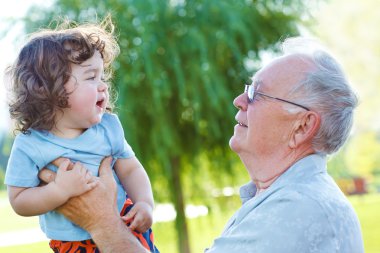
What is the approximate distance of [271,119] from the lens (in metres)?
2.05

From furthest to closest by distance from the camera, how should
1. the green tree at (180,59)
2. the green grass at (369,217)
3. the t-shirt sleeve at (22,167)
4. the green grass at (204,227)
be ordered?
the green grass at (369,217)
the green grass at (204,227)
the green tree at (180,59)
the t-shirt sleeve at (22,167)

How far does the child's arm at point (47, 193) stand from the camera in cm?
200

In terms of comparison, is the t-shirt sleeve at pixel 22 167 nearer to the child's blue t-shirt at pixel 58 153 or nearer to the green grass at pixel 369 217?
the child's blue t-shirt at pixel 58 153

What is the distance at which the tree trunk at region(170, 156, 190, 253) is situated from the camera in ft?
17.4

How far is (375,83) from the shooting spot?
1623 centimetres

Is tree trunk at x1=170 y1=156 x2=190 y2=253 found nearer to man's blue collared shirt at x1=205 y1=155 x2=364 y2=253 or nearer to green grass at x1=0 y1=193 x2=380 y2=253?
green grass at x1=0 y1=193 x2=380 y2=253

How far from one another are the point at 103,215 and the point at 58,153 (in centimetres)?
24

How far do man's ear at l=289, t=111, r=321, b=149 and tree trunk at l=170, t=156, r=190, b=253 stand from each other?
3.27m

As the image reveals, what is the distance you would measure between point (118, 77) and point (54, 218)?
2759 mm

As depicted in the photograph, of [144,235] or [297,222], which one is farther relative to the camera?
[144,235]

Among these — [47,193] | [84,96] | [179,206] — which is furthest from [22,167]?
[179,206]

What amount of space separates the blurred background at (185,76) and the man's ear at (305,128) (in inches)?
91.8

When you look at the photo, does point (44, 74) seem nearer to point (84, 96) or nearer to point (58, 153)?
point (84, 96)

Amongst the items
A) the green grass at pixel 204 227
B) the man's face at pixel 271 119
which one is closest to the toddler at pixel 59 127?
the man's face at pixel 271 119
